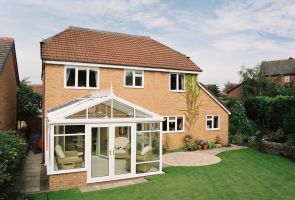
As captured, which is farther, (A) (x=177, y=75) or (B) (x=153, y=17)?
(A) (x=177, y=75)

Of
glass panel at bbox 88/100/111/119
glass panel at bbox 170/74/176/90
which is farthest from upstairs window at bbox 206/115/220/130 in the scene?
glass panel at bbox 88/100/111/119

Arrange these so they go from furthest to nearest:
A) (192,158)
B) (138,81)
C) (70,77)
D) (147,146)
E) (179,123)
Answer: (179,123) → (138,81) → (192,158) → (70,77) → (147,146)

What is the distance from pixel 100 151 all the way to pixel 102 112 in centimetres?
195

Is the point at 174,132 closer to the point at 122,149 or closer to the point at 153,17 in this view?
the point at 122,149

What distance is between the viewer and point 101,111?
44.7 feet

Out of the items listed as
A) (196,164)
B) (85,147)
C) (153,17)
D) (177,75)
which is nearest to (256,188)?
(196,164)

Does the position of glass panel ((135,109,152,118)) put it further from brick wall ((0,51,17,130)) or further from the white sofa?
brick wall ((0,51,17,130))

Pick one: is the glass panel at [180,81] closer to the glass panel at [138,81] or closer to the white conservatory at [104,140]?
the glass panel at [138,81]

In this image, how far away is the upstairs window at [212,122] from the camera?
23897mm

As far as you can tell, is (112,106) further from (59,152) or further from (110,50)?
(110,50)

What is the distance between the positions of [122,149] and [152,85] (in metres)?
7.74

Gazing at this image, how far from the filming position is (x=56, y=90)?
17750mm

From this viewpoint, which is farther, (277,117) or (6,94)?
(277,117)

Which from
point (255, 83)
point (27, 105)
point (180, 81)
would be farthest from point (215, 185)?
point (255, 83)
